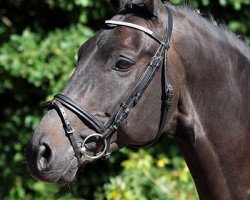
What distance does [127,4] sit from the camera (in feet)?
9.34

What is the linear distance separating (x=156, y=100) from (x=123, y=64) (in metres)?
0.23

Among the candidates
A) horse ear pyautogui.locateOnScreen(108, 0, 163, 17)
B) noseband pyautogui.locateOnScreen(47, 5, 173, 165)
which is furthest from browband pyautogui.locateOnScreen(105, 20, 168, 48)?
horse ear pyautogui.locateOnScreen(108, 0, 163, 17)

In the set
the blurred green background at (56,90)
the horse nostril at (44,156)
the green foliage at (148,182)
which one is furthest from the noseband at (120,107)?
the green foliage at (148,182)

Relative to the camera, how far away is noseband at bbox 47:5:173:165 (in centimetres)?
260

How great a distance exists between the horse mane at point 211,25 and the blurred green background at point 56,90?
1515mm

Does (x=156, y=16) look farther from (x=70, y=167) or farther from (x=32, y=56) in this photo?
(x=32, y=56)

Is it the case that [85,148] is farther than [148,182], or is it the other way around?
[148,182]

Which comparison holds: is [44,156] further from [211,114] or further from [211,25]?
[211,25]

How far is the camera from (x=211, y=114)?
2896 millimetres

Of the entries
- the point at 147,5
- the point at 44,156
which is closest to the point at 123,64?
the point at 147,5

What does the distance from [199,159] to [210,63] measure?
44 cm

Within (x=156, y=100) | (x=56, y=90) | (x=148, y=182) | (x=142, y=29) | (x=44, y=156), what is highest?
(x=142, y=29)

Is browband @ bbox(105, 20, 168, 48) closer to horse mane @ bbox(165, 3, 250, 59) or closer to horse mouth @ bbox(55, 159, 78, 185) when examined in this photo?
horse mane @ bbox(165, 3, 250, 59)

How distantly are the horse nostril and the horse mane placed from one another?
888 millimetres
